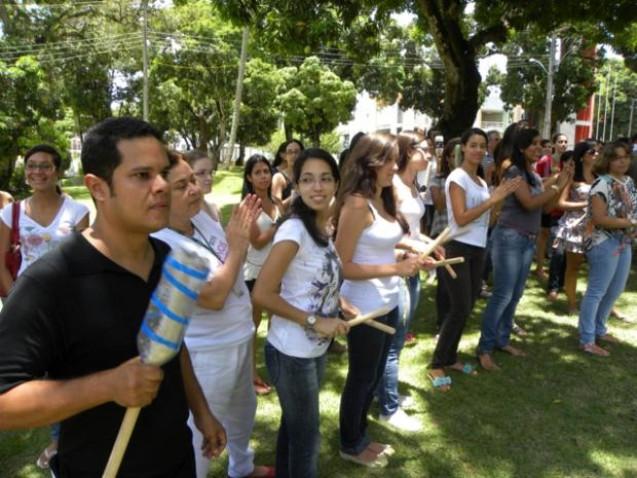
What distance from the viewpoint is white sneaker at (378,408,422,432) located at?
3646 mm

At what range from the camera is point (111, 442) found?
155 cm

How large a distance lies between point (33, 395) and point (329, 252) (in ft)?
4.84

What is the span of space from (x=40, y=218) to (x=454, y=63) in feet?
18.9

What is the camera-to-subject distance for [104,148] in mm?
1555

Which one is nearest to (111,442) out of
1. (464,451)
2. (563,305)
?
(464,451)

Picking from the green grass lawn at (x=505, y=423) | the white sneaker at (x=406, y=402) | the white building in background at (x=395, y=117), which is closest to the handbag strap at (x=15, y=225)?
the green grass lawn at (x=505, y=423)

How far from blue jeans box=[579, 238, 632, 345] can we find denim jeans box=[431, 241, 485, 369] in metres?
1.26

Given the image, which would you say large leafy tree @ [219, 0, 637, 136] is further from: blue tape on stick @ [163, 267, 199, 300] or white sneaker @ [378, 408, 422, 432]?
blue tape on stick @ [163, 267, 199, 300]

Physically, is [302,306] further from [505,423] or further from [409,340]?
[409,340]

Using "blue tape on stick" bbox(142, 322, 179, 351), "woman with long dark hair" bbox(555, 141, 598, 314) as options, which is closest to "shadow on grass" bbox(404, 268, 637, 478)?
"woman with long dark hair" bbox(555, 141, 598, 314)

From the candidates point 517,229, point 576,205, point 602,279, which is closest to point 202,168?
point 517,229

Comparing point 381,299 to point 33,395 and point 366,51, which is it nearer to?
point 33,395

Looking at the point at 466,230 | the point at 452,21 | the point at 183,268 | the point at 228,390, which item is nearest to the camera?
the point at 183,268

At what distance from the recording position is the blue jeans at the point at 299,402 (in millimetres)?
2410
